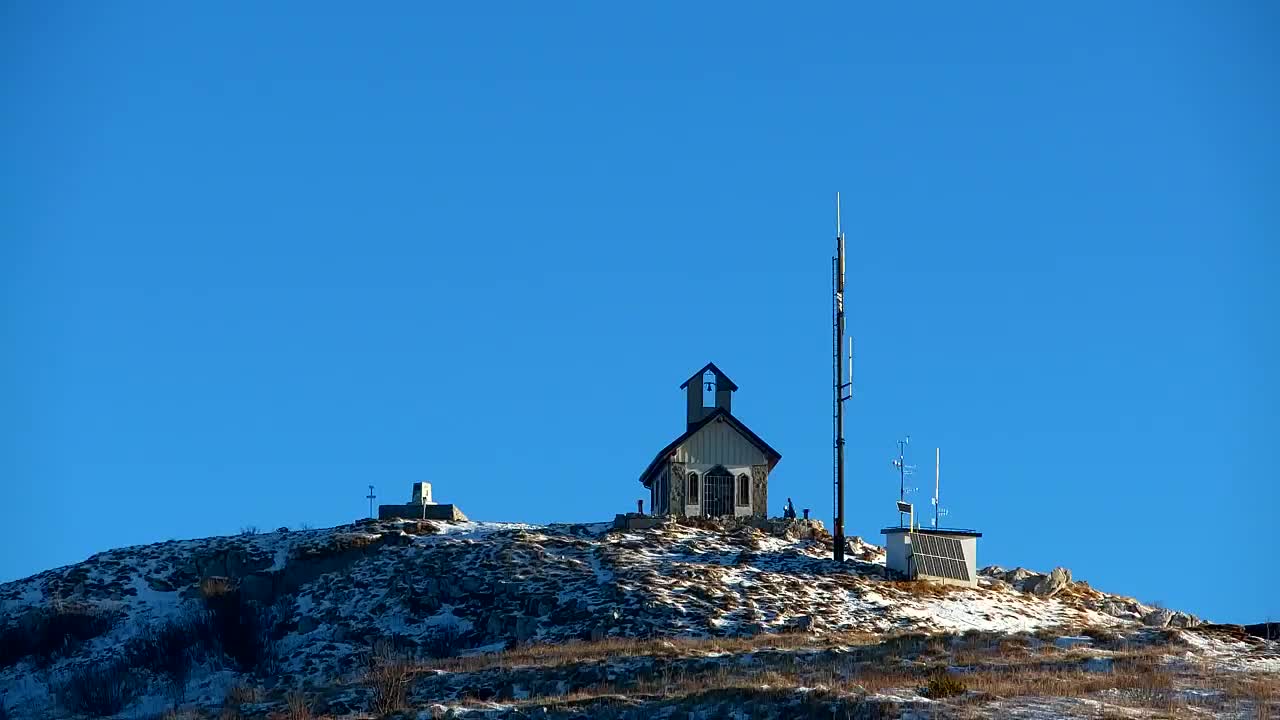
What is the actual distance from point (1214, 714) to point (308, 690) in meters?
23.9

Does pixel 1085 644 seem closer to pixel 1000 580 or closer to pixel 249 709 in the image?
pixel 1000 580

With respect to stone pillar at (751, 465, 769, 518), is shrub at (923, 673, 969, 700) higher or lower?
lower

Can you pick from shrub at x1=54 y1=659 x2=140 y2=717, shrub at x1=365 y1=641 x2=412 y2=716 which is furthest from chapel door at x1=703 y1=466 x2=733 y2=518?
shrub at x1=54 y1=659 x2=140 y2=717

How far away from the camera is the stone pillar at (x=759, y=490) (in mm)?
72875

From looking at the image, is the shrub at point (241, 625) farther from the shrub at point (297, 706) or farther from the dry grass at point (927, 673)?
the dry grass at point (927, 673)

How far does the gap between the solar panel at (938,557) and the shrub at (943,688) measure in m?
24.0

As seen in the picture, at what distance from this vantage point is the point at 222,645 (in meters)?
59.0

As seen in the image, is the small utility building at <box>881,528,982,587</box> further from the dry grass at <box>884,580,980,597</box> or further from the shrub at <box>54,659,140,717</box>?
the shrub at <box>54,659,140,717</box>

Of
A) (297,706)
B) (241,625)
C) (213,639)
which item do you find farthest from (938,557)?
(297,706)

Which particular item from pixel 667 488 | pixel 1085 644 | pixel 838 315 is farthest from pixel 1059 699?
pixel 667 488

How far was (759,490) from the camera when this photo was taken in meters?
72.9

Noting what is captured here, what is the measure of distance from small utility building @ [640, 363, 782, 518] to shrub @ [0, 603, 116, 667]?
2351 cm

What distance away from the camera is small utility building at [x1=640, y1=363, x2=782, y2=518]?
72.6 metres

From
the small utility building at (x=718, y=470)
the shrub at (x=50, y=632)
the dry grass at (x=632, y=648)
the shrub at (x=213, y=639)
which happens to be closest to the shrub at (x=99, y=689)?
the shrub at (x=213, y=639)
